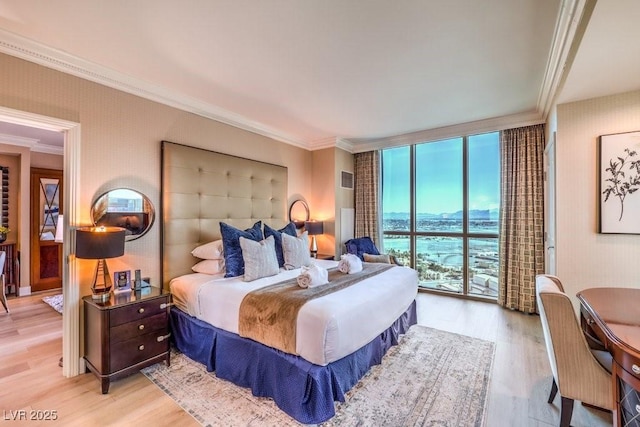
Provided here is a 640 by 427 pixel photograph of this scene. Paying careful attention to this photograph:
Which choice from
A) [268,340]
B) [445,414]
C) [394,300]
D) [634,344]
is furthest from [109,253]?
[634,344]

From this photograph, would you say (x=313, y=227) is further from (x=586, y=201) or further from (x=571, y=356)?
(x=571, y=356)

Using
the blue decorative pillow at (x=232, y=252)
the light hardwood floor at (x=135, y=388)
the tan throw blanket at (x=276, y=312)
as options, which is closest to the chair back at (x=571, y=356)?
the light hardwood floor at (x=135, y=388)

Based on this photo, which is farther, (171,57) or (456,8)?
(171,57)

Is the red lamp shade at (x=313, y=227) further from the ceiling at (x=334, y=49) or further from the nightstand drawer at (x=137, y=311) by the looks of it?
the nightstand drawer at (x=137, y=311)

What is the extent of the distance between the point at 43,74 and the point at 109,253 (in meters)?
1.55

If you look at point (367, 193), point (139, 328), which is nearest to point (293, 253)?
point (139, 328)

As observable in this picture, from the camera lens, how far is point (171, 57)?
244cm

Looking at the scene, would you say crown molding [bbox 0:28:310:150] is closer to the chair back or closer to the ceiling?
the ceiling

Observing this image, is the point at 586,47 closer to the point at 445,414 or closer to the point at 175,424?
the point at 445,414

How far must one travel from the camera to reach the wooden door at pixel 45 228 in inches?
199

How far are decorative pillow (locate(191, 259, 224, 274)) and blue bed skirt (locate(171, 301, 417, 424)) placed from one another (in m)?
0.45

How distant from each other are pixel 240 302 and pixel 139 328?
2.94ft

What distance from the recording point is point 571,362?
64.9 inches

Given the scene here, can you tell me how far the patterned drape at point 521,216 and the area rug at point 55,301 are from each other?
20.9 feet
